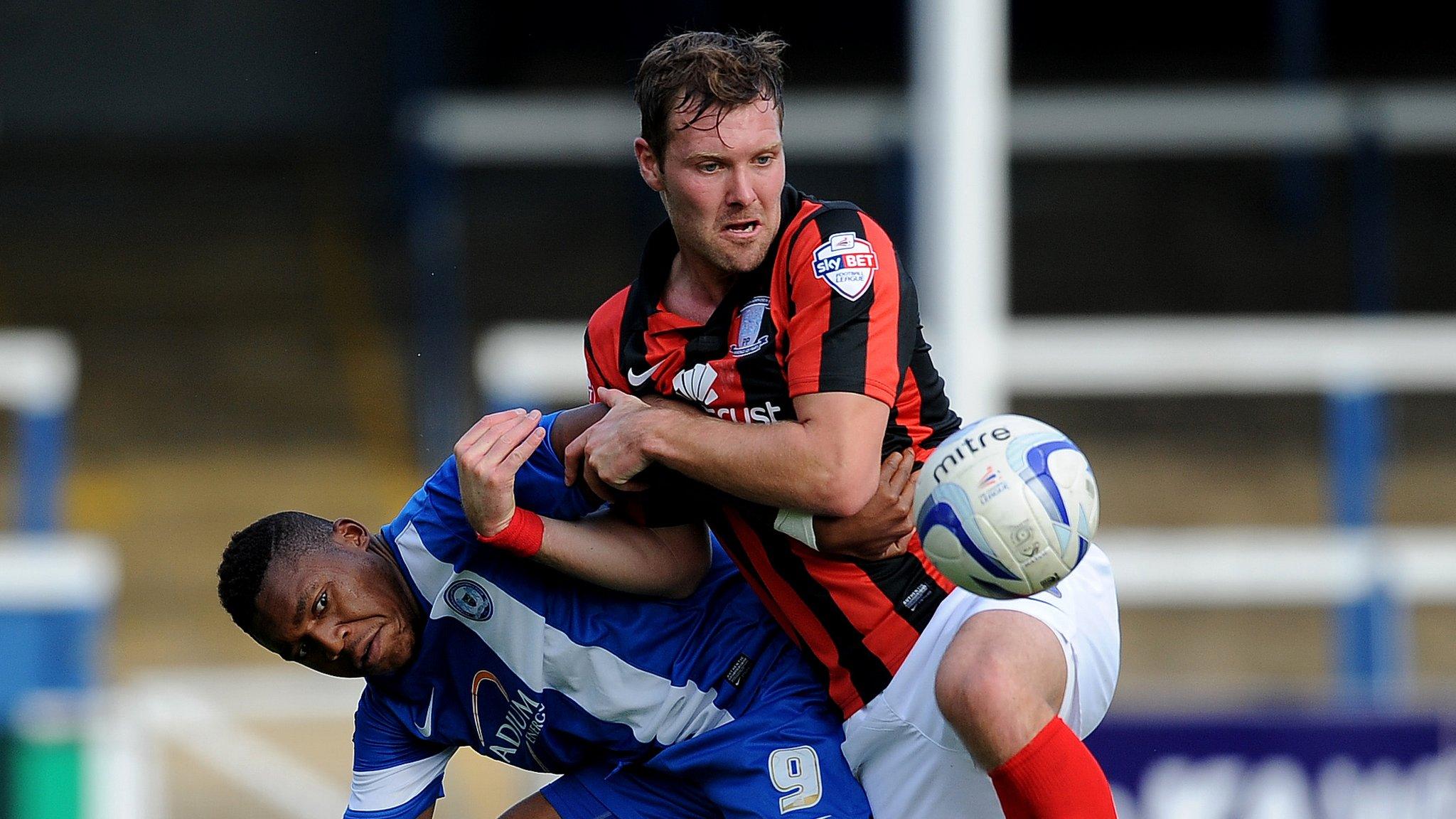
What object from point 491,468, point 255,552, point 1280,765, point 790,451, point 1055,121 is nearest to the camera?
point 790,451

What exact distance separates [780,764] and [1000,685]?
579 millimetres

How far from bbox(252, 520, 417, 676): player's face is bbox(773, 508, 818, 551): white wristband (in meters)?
0.75

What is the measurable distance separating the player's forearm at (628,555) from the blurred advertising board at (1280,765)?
2578mm

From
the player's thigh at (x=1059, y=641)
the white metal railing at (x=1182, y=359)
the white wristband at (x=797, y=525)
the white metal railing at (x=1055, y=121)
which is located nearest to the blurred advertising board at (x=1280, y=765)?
the white metal railing at (x=1182, y=359)

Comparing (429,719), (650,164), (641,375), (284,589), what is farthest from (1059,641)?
(284,589)

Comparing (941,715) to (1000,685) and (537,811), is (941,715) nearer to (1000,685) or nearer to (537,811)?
(1000,685)

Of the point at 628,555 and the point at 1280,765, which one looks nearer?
the point at 628,555

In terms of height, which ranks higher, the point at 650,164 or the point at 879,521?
the point at 650,164

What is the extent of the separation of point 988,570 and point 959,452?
21 centimetres

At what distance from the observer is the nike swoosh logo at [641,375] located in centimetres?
333

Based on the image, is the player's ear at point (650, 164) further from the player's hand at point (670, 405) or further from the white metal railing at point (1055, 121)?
the white metal railing at point (1055, 121)

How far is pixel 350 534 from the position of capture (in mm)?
3395

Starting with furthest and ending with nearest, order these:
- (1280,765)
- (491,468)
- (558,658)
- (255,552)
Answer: (1280,765)
(558,658)
(255,552)
(491,468)

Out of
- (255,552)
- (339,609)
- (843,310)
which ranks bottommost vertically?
(339,609)
